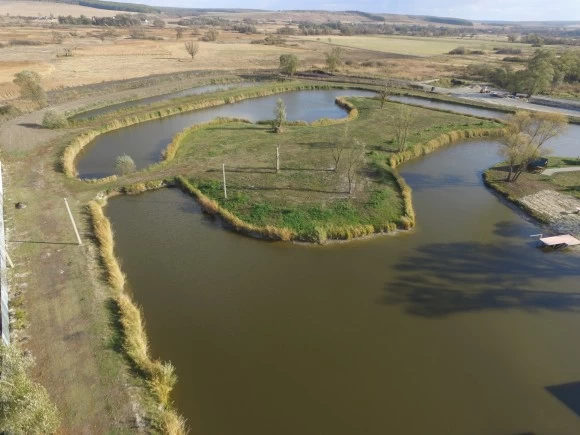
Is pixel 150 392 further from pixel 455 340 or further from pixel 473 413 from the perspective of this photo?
pixel 455 340

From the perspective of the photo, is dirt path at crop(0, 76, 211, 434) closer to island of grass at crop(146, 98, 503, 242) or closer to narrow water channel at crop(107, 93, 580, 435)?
narrow water channel at crop(107, 93, 580, 435)

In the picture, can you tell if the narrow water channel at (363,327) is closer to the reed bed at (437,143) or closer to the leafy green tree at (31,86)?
the reed bed at (437,143)

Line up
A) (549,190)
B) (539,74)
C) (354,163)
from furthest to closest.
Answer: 1. (539,74)
2. (354,163)
3. (549,190)

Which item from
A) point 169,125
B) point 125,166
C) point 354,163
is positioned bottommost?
point 354,163

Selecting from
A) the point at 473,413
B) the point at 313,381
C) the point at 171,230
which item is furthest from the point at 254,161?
the point at 473,413

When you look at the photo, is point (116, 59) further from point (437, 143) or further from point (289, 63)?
point (437, 143)

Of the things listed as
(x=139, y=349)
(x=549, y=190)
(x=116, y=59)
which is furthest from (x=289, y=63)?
(x=139, y=349)

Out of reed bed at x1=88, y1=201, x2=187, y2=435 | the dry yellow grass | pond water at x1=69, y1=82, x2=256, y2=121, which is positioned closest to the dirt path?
reed bed at x1=88, y1=201, x2=187, y2=435
